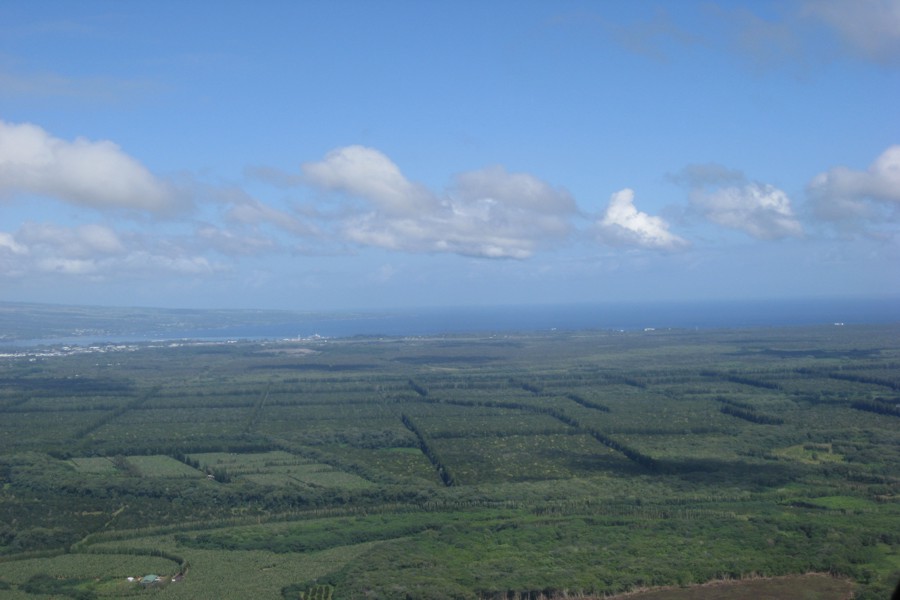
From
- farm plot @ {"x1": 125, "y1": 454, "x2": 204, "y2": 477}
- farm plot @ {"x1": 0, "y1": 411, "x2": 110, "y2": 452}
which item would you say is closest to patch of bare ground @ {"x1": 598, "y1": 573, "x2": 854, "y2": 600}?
farm plot @ {"x1": 125, "y1": 454, "x2": 204, "y2": 477}

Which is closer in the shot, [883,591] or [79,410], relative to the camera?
[883,591]

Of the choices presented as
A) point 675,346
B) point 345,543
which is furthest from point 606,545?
point 675,346

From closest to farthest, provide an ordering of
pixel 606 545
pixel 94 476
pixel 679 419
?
pixel 606 545
pixel 94 476
pixel 679 419

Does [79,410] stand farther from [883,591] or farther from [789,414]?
[883,591]

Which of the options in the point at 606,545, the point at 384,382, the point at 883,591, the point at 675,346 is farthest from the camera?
the point at 675,346

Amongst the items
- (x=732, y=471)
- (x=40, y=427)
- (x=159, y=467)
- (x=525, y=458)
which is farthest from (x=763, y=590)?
(x=40, y=427)

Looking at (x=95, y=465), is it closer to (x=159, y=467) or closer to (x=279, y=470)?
(x=159, y=467)
